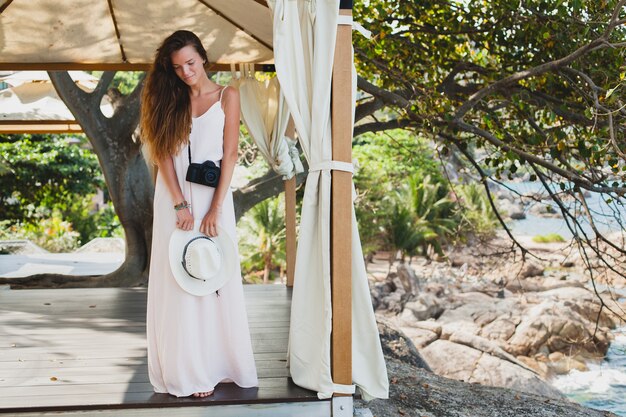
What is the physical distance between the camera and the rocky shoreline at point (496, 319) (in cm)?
1107

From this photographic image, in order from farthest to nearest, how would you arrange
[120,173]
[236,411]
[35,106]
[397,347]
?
[35,106] < [120,173] < [397,347] < [236,411]

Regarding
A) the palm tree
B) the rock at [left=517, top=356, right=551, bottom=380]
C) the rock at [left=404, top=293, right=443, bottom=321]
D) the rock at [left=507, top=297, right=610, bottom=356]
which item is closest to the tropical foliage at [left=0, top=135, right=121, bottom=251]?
the palm tree

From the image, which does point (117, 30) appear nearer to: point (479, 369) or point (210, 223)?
point (210, 223)

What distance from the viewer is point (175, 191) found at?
148 inches

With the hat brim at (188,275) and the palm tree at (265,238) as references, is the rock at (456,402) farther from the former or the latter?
the palm tree at (265,238)

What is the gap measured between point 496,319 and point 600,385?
2.07m

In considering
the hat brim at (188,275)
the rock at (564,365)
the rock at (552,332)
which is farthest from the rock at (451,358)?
the hat brim at (188,275)

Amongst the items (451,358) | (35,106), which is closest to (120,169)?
(35,106)

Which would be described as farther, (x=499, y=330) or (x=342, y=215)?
(x=499, y=330)

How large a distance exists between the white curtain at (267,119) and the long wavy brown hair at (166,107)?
105 inches

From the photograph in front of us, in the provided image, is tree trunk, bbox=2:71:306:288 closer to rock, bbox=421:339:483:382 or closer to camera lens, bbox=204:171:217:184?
rock, bbox=421:339:483:382

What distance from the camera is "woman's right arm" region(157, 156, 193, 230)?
3.76 m

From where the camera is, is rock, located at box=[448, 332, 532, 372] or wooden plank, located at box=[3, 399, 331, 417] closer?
wooden plank, located at box=[3, 399, 331, 417]

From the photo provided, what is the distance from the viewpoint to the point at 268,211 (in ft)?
50.2
